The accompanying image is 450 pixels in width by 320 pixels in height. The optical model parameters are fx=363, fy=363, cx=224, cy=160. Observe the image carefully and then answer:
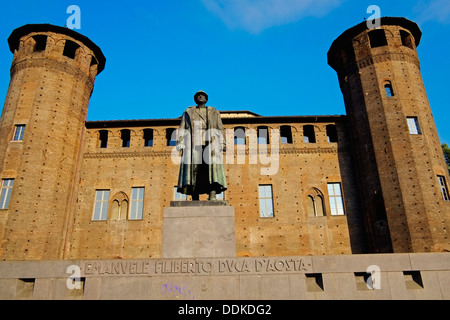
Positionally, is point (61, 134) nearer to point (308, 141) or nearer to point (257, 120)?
point (257, 120)

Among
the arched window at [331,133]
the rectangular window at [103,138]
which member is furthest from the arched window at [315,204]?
the rectangular window at [103,138]

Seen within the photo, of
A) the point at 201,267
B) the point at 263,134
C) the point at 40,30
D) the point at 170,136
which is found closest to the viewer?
the point at 201,267

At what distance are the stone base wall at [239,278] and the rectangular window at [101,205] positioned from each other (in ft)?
44.5

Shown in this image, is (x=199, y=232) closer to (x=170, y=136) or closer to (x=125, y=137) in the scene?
(x=170, y=136)

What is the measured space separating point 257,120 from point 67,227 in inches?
463

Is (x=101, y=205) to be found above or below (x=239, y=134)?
below

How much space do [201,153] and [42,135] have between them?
13644mm

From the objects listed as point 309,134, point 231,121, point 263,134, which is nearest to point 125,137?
point 231,121

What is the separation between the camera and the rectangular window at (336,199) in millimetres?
18938

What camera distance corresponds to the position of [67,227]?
60.4ft

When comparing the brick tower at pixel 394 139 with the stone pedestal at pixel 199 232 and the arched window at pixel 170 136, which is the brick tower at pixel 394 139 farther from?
the stone pedestal at pixel 199 232

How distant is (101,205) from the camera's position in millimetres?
19438

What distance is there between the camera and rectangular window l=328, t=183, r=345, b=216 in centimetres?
1894

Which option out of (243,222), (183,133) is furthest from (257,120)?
(183,133)
